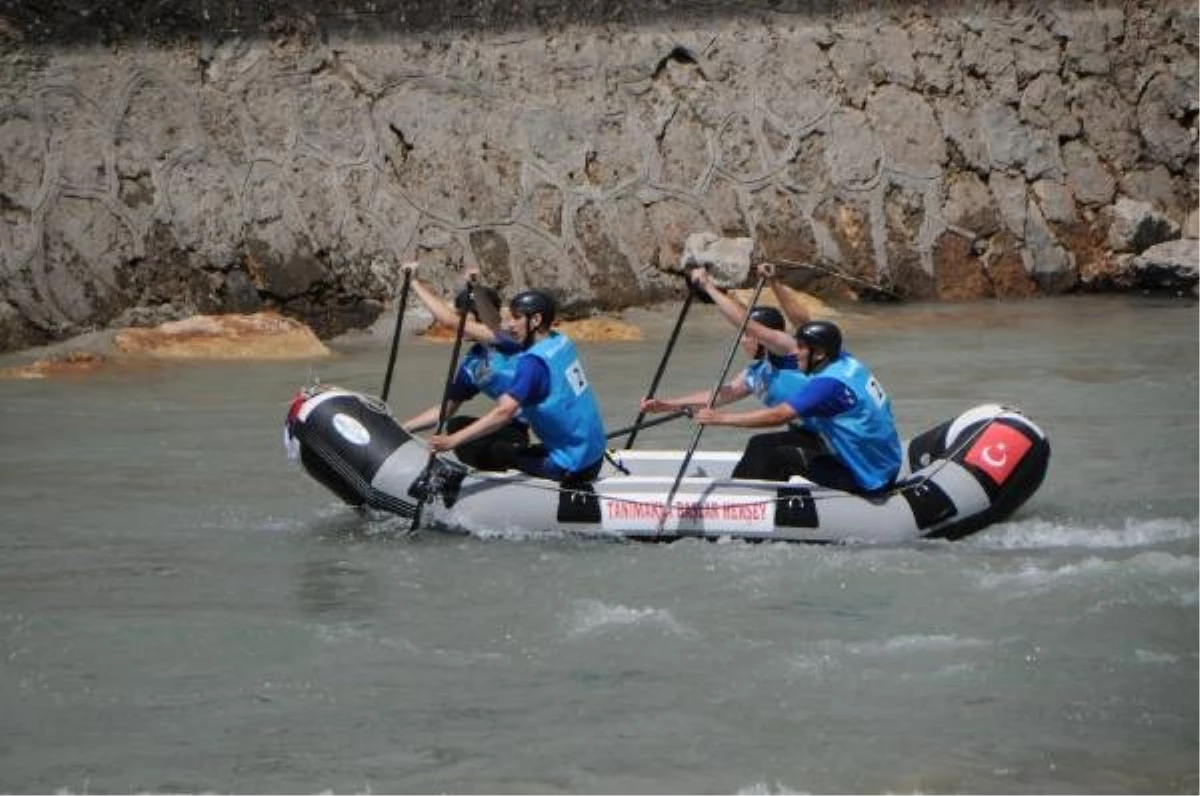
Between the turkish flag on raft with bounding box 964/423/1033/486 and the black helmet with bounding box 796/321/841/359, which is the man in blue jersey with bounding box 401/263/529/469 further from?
the turkish flag on raft with bounding box 964/423/1033/486

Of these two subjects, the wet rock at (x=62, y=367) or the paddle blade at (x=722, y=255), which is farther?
the paddle blade at (x=722, y=255)

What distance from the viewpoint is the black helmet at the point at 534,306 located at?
31.4 ft

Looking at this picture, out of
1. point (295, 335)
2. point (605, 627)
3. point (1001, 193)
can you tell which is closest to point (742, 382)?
point (605, 627)

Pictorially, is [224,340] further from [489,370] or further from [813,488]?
[813,488]

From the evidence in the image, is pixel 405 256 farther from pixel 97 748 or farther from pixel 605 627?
pixel 97 748

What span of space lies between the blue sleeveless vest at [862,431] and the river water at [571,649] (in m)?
0.39

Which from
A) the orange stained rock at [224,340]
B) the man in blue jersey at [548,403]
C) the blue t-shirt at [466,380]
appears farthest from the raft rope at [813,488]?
the orange stained rock at [224,340]

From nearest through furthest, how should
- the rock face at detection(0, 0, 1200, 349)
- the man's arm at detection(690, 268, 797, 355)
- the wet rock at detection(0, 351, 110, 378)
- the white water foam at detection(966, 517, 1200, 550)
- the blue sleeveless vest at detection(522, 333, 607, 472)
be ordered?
→ the white water foam at detection(966, 517, 1200, 550), the blue sleeveless vest at detection(522, 333, 607, 472), the man's arm at detection(690, 268, 797, 355), the wet rock at detection(0, 351, 110, 378), the rock face at detection(0, 0, 1200, 349)

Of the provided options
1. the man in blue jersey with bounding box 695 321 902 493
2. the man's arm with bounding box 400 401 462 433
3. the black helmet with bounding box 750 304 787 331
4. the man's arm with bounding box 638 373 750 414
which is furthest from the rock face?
the man in blue jersey with bounding box 695 321 902 493

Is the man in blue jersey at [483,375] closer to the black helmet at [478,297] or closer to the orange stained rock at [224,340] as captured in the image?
the black helmet at [478,297]

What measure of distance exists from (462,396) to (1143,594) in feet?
11.9

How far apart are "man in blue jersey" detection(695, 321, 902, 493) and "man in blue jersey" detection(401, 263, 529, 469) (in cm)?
109

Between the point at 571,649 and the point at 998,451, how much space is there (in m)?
2.73

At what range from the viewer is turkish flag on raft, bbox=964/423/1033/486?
372 inches
